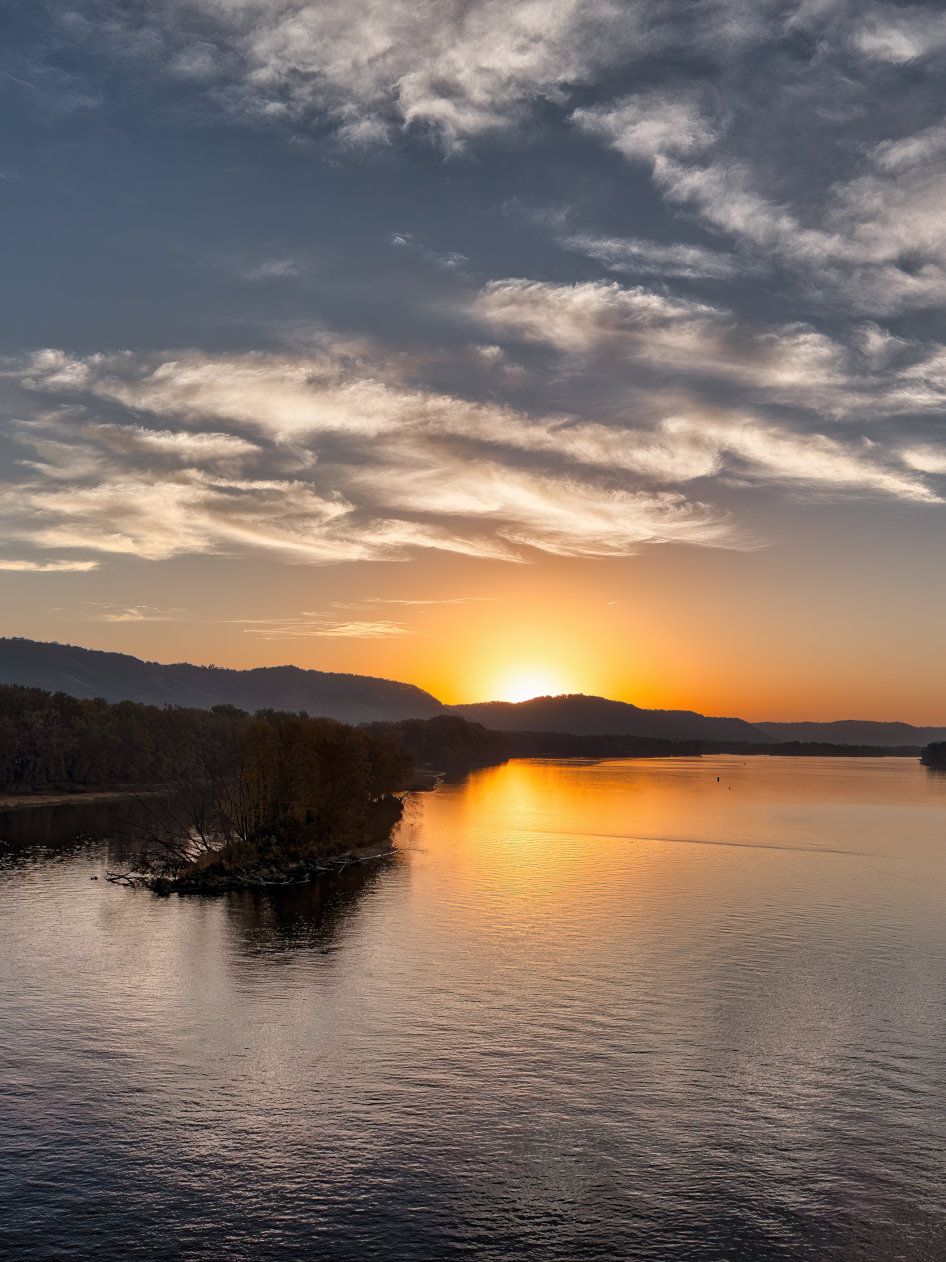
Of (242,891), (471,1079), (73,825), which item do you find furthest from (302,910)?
(73,825)

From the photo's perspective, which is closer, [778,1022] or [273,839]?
[778,1022]

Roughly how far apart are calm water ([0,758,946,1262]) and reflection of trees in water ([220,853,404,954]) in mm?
666

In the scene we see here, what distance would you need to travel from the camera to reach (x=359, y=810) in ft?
488

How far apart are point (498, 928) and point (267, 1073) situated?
124 feet

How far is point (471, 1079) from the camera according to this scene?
51656 millimetres

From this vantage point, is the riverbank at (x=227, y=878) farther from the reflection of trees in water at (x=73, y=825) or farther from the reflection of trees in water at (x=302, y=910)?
the reflection of trees in water at (x=73, y=825)

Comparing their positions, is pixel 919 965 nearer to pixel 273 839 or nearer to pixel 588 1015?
pixel 588 1015

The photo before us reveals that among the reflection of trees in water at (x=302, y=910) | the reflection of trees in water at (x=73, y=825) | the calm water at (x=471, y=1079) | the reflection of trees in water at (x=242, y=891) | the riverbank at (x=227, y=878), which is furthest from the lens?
the reflection of trees in water at (x=73, y=825)

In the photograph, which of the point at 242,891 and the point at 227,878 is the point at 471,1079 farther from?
the point at 227,878

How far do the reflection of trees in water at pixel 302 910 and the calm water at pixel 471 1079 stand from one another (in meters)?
0.67

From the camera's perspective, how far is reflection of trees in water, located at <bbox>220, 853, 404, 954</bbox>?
82.9m

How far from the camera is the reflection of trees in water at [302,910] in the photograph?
82.9m

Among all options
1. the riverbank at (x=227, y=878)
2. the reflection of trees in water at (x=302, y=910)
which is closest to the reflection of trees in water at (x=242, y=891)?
the reflection of trees in water at (x=302, y=910)

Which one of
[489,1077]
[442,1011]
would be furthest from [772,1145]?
[442,1011]
